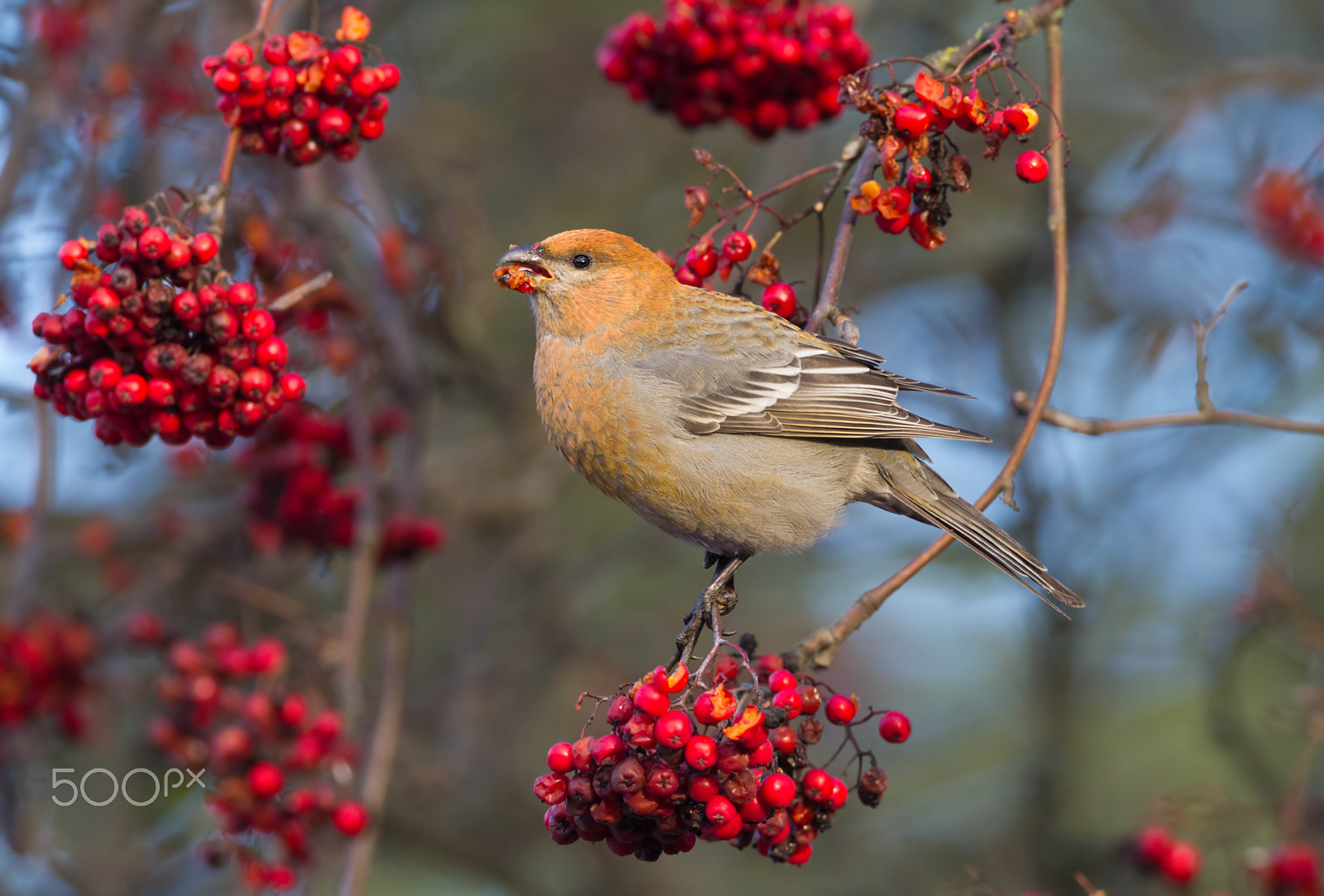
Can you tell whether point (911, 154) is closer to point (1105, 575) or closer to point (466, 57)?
point (1105, 575)

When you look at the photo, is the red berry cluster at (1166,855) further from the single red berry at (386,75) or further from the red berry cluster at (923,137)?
the single red berry at (386,75)

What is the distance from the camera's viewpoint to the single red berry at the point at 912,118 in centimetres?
271

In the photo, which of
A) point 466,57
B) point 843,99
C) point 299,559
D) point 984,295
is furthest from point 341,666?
point 466,57

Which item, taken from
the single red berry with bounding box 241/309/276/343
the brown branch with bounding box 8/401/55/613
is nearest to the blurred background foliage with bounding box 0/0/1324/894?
the brown branch with bounding box 8/401/55/613

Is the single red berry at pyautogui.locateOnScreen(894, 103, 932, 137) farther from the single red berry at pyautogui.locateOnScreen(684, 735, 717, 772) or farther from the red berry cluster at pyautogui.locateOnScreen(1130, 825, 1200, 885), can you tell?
the red berry cluster at pyautogui.locateOnScreen(1130, 825, 1200, 885)

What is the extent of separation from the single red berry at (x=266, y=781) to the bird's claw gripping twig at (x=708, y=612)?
1.53 m

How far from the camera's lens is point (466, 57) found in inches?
293

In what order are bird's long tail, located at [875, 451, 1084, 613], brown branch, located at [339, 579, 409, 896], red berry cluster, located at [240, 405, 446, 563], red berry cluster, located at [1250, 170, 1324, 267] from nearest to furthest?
bird's long tail, located at [875, 451, 1084, 613] < brown branch, located at [339, 579, 409, 896] < red berry cluster, located at [240, 405, 446, 563] < red berry cluster, located at [1250, 170, 1324, 267]

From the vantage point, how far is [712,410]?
12.3 feet

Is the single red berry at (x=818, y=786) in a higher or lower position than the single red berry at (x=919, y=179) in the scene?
lower

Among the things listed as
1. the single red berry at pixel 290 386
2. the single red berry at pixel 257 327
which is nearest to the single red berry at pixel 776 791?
the single red berry at pixel 290 386

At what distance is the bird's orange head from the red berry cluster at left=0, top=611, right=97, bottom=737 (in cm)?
219

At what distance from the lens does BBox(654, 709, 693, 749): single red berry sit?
7.75ft

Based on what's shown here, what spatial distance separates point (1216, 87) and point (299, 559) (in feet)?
14.8
